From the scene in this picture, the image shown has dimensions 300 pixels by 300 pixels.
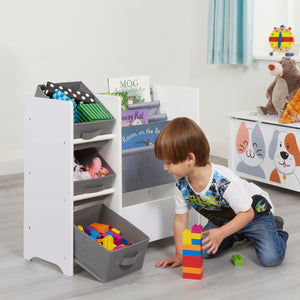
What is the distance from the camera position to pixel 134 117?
201 centimetres

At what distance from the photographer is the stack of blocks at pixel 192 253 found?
5.53 feet

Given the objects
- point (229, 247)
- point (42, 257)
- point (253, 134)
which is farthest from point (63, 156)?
point (253, 134)

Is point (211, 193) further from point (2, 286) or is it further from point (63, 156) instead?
point (2, 286)

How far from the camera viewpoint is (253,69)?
10.7ft

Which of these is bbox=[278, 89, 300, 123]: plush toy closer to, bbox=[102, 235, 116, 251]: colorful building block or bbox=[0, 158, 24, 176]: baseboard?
bbox=[102, 235, 116, 251]: colorful building block

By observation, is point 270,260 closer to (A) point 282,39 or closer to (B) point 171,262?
(B) point 171,262

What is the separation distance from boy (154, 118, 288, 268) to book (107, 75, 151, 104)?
37 centimetres

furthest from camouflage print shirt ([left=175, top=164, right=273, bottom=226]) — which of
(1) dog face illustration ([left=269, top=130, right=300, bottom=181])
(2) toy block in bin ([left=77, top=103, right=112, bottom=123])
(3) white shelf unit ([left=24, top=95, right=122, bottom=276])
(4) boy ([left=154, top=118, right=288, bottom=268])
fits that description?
(1) dog face illustration ([left=269, top=130, right=300, bottom=181])

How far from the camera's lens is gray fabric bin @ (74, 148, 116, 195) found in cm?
175

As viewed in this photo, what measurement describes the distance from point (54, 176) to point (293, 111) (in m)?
1.31

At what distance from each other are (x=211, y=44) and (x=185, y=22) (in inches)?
17.0

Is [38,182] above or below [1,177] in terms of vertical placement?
above

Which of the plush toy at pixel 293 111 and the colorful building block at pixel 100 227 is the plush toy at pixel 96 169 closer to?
the colorful building block at pixel 100 227

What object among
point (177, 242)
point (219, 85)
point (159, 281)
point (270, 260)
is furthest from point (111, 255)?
point (219, 85)
